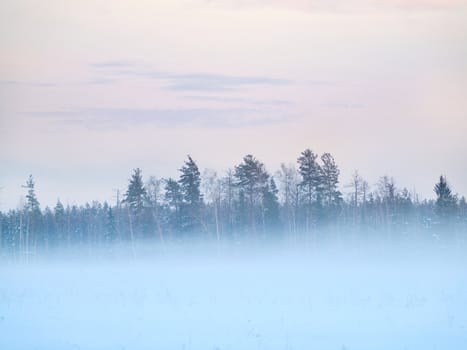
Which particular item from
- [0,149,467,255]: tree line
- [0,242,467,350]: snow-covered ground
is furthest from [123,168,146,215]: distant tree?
[0,242,467,350]: snow-covered ground

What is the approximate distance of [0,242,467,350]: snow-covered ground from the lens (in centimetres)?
2119

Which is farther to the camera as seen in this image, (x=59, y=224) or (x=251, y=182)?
(x=59, y=224)

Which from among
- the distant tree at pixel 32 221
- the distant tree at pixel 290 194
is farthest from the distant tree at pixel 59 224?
the distant tree at pixel 290 194

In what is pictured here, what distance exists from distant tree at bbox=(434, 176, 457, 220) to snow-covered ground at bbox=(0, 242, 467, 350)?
64.6 feet

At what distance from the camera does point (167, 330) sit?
22.7m

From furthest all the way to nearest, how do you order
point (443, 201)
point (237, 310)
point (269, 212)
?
1. point (269, 212)
2. point (443, 201)
3. point (237, 310)

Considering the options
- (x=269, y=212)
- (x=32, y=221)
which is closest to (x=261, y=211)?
(x=269, y=212)

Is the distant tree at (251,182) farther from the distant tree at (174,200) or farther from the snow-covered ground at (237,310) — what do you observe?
the snow-covered ground at (237,310)

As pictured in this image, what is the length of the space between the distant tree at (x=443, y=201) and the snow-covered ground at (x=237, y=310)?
64.6ft

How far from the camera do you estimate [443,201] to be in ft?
210

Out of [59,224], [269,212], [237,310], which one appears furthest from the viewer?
[59,224]

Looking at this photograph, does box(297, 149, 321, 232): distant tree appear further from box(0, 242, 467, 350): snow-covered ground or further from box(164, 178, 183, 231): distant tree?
box(0, 242, 467, 350): snow-covered ground

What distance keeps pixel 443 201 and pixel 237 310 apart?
1613 inches

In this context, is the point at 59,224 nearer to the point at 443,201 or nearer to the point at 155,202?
the point at 155,202
